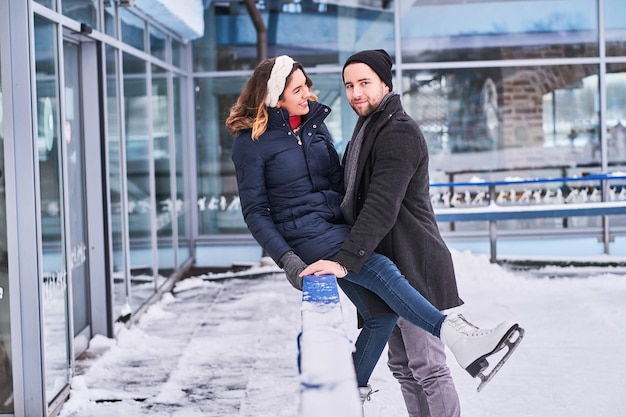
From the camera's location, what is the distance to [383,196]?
310cm

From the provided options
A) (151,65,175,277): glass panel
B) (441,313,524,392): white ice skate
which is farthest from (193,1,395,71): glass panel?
(441,313,524,392): white ice skate

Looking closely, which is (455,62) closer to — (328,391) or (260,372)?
(260,372)

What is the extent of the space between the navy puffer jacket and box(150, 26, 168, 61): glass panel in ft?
18.8

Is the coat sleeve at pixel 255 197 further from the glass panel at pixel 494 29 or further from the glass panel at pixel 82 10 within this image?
the glass panel at pixel 494 29

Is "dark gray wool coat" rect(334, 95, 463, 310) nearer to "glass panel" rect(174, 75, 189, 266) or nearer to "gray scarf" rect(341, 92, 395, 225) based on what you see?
"gray scarf" rect(341, 92, 395, 225)

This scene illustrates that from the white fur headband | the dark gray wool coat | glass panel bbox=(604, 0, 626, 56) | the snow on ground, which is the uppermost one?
glass panel bbox=(604, 0, 626, 56)

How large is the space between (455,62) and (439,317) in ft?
29.0

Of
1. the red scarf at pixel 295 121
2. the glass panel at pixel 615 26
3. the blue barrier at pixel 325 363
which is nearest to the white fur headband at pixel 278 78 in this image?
the red scarf at pixel 295 121

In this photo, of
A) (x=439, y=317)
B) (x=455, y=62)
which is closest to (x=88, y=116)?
(x=439, y=317)

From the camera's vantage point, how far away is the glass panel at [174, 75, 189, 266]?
10.5 m

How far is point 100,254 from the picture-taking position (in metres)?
6.62

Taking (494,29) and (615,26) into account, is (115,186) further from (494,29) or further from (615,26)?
(615,26)

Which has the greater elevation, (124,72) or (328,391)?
(124,72)

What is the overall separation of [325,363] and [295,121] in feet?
5.47
